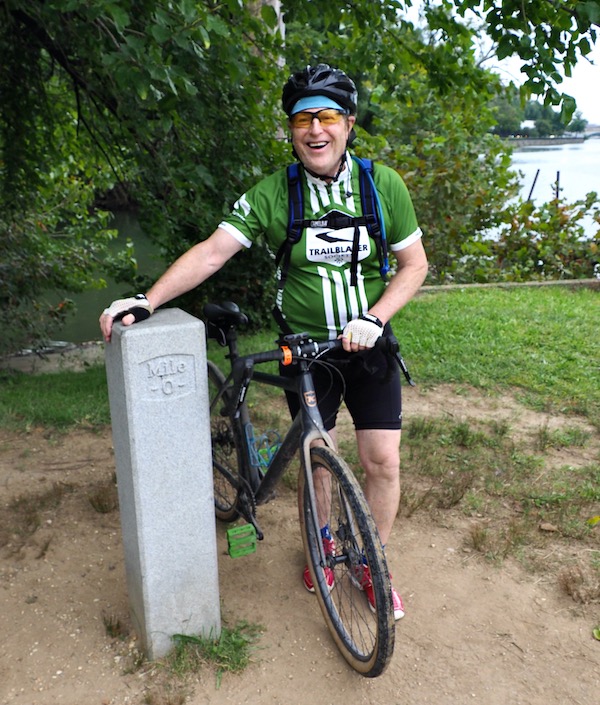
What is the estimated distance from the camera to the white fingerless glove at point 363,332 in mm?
2541

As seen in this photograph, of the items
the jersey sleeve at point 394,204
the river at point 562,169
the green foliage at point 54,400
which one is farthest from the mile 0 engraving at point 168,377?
the river at point 562,169

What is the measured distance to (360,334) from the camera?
254 cm

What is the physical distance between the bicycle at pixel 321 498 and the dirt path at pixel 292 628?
0.16 metres

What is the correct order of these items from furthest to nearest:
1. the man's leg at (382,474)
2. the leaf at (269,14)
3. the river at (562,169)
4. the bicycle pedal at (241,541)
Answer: the river at (562,169), the leaf at (269,14), the bicycle pedal at (241,541), the man's leg at (382,474)

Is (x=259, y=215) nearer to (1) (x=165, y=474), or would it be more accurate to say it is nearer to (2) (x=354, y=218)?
(2) (x=354, y=218)

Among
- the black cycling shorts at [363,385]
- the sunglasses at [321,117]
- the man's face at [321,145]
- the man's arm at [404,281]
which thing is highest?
the sunglasses at [321,117]

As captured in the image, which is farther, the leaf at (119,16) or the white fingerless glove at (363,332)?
the leaf at (119,16)

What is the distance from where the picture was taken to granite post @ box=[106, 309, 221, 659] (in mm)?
2416

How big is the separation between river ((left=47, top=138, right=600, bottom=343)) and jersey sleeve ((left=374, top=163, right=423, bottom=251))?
27.4 ft

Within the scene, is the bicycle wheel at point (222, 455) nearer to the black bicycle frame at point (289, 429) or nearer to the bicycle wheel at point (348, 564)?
the black bicycle frame at point (289, 429)

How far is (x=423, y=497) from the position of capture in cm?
389

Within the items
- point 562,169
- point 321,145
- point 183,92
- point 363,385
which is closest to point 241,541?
point 363,385

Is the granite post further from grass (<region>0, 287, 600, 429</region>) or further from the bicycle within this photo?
grass (<region>0, 287, 600, 429</region>)

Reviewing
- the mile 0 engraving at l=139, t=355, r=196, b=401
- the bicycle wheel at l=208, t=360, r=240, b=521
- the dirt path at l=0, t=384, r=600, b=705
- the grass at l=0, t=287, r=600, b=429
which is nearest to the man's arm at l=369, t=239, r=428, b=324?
the mile 0 engraving at l=139, t=355, r=196, b=401
